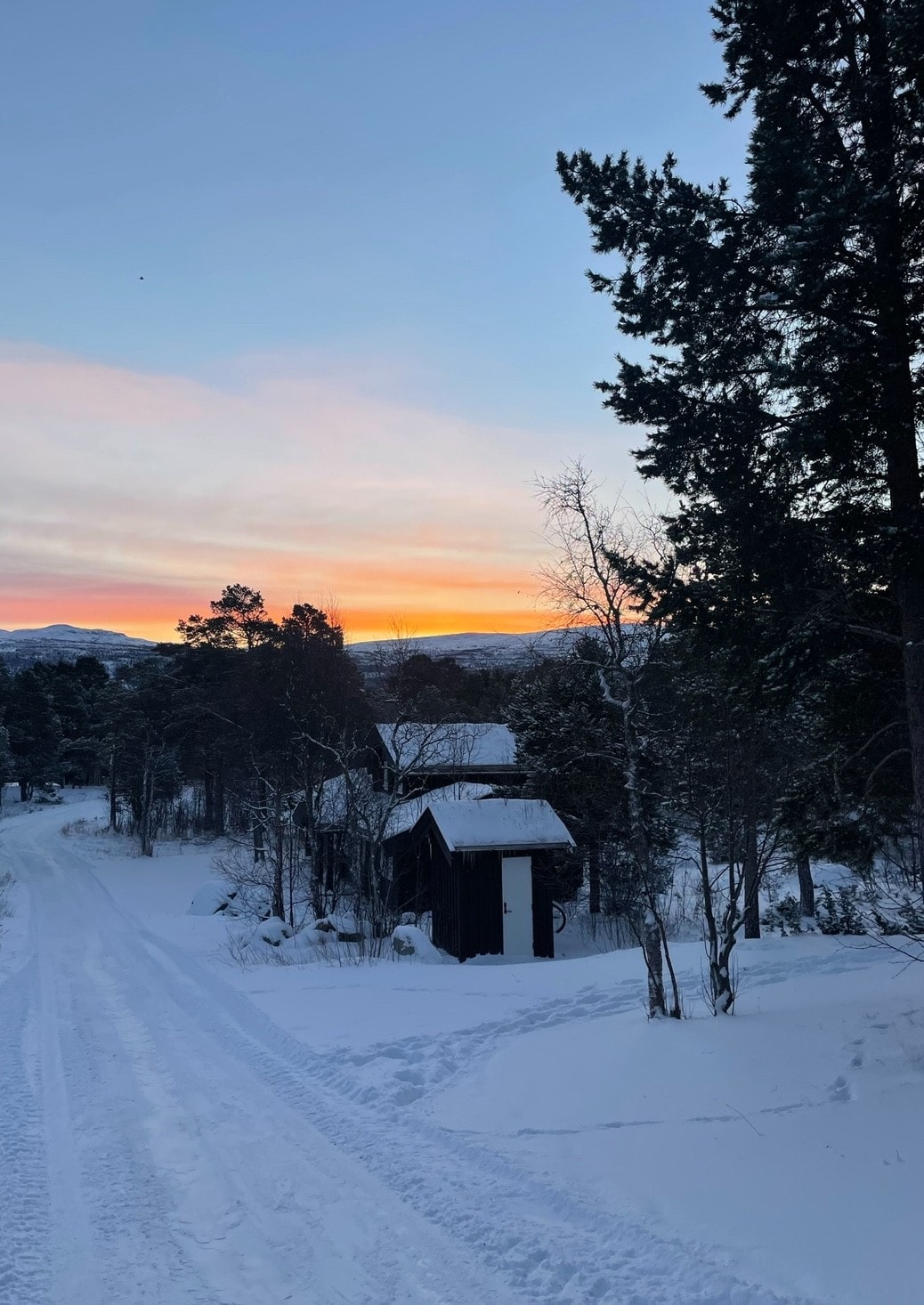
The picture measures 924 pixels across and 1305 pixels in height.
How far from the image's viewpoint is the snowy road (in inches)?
190

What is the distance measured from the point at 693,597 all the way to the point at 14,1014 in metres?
10.5

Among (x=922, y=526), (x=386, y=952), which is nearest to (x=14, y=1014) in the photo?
(x=386, y=952)

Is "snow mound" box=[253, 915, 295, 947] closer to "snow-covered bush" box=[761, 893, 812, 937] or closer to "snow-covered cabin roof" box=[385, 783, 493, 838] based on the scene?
"snow-covered cabin roof" box=[385, 783, 493, 838]

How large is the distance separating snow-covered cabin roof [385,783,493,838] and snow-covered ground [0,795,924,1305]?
13.9m

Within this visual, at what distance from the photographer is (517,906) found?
22.5 m

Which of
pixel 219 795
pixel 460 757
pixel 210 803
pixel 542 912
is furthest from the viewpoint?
pixel 210 803

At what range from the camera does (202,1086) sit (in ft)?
27.7

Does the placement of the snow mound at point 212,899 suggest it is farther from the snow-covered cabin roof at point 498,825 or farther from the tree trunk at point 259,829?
the snow-covered cabin roof at point 498,825

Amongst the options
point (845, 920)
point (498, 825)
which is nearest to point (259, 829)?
point (498, 825)

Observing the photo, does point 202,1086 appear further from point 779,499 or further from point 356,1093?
point 779,499

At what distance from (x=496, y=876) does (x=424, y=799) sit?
583 cm

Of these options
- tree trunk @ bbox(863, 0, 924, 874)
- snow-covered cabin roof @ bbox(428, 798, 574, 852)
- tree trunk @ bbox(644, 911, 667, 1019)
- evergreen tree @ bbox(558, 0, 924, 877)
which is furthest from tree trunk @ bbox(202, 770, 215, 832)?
tree trunk @ bbox(863, 0, 924, 874)

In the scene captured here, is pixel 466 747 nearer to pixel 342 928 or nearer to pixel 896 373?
pixel 342 928

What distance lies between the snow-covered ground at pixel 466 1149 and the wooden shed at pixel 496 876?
31.6 ft
